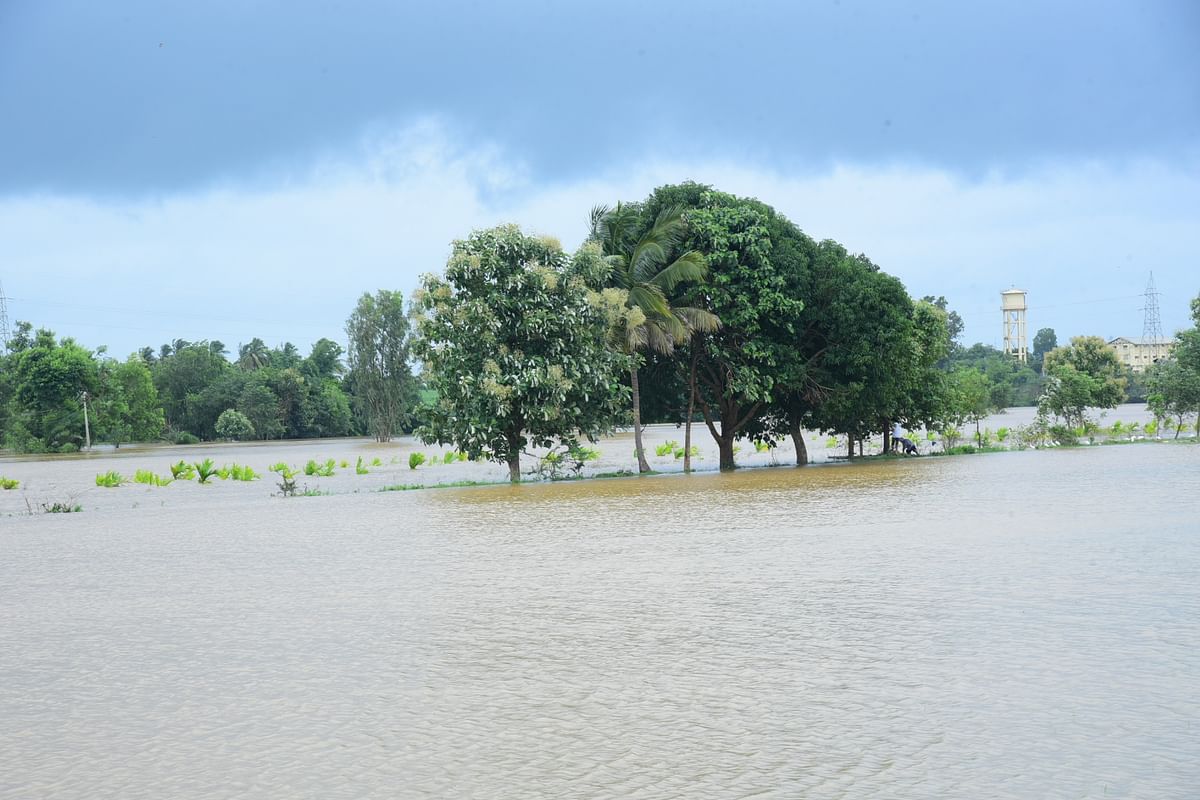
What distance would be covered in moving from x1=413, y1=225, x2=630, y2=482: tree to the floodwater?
32.5 ft

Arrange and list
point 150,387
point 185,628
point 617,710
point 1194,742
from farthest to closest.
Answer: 1. point 150,387
2. point 185,628
3. point 617,710
4. point 1194,742

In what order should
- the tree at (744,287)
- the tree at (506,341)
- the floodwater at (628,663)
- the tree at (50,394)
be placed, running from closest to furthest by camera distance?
the floodwater at (628,663), the tree at (506,341), the tree at (744,287), the tree at (50,394)

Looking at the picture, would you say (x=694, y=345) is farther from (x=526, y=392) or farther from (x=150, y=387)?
(x=150, y=387)

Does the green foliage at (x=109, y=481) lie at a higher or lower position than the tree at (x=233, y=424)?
lower

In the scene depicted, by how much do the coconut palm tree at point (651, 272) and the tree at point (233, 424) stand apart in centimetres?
6520

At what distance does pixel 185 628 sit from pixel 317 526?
905 cm

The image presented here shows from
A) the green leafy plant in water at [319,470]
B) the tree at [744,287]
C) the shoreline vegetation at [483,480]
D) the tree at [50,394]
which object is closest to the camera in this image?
the shoreline vegetation at [483,480]

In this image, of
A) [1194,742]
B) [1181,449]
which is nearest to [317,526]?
[1194,742]

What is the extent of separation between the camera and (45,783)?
500 centimetres

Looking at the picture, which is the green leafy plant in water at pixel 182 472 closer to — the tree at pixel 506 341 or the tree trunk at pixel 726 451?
the tree at pixel 506 341

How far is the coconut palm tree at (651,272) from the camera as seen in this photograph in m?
27.6

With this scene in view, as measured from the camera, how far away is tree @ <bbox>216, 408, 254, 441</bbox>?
87150mm

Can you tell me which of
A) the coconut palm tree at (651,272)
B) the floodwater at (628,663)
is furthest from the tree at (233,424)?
the floodwater at (628,663)

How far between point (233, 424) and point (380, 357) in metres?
17.5
